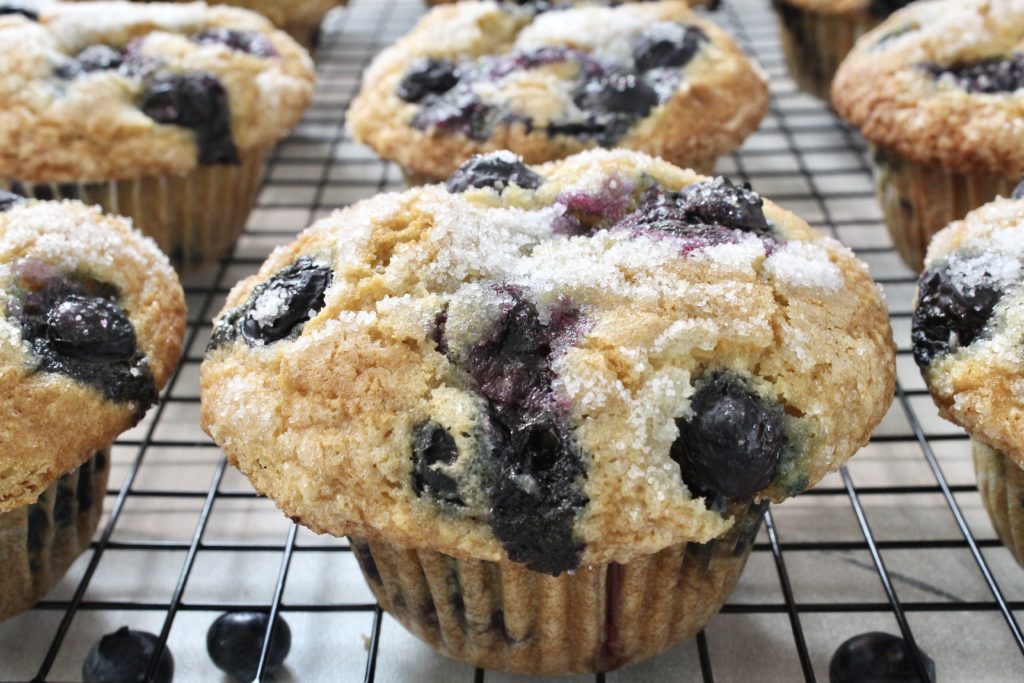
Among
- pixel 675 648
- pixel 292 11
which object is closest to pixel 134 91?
pixel 292 11

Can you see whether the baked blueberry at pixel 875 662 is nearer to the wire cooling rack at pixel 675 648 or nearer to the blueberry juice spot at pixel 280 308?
the wire cooling rack at pixel 675 648

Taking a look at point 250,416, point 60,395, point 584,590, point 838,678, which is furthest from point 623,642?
point 60,395

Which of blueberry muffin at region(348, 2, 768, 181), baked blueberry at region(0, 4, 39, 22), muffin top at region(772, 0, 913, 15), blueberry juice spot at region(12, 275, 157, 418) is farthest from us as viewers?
muffin top at region(772, 0, 913, 15)

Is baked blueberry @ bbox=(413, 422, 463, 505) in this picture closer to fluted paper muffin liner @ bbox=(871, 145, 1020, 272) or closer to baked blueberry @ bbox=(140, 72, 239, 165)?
baked blueberry @ bbox=(140, 72, 239, 165)

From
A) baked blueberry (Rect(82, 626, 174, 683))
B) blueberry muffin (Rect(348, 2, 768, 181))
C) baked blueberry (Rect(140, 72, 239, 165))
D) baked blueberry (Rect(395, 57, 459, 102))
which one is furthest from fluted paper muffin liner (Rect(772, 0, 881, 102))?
baked blueberry (Rect(82, 626, 174, 683))

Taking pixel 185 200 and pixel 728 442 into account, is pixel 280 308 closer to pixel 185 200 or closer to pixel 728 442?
pixel 728 442

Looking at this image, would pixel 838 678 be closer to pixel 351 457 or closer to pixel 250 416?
pixel 351 457
